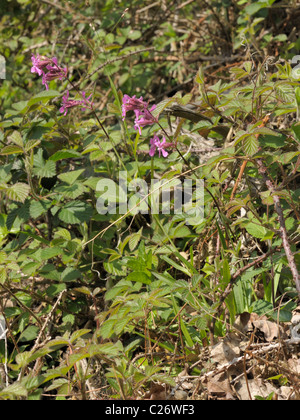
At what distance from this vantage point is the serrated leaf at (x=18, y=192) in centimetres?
190

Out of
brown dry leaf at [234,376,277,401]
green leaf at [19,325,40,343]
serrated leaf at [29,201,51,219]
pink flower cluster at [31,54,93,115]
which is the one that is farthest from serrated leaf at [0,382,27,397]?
pink flower cluster at [31,54,93,115]

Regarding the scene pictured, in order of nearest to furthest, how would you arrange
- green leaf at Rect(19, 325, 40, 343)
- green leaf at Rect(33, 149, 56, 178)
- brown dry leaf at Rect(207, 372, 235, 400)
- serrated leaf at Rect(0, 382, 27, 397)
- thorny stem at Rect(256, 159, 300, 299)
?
serrated leaf at Rect(0, 382, 27, 397)
thorny stem at Rect(256, 159, 300, 299)
brown dry leaf at Rect(207, 372, 235, 400)
green leaf at Rect(19, 325, 40, 343)
green leaf at Rect(33, 149, 56, 178)

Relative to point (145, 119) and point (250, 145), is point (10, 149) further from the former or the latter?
point (250, 145)

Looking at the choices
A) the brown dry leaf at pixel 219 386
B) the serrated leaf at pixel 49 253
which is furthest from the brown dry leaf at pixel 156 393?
the serrated leaf at pixel 49 253

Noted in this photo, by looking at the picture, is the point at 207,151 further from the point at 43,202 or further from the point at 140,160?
the point at 43,202

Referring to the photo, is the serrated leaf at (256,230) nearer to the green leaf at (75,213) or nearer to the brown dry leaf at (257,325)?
the brown dry leaf at (257,325)

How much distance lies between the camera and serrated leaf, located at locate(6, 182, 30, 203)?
1904 mm

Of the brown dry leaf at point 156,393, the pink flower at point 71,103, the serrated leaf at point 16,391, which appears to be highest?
the pink flower at point 71,103

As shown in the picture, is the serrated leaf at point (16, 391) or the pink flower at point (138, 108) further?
the pink flower at point (138, 108)

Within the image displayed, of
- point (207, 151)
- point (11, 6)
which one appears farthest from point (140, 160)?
point (11, 6)

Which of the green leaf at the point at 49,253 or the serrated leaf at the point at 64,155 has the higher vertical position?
the serrated leaf at the point at 64,155

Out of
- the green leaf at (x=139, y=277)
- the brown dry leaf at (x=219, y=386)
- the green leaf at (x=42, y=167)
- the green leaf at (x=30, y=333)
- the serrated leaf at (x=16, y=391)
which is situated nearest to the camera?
the serrated leaf at (x=16, y=391)

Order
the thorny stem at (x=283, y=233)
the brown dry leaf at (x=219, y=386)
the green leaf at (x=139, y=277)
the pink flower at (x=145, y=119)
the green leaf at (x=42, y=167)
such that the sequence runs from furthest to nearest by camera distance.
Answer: the green leaf at (x=42, y=167), the green leaf at (x=139, y=277), the pink flower at (x=145, y=119), the brown dry leaf at (x=219, y=386), the thorny stem at (x=283, y=233)

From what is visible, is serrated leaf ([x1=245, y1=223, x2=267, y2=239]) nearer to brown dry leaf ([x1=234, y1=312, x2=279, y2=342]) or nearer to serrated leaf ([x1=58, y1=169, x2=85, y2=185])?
brown dry leaf ([x1=234, y1=312, x2=279, y2=342])
